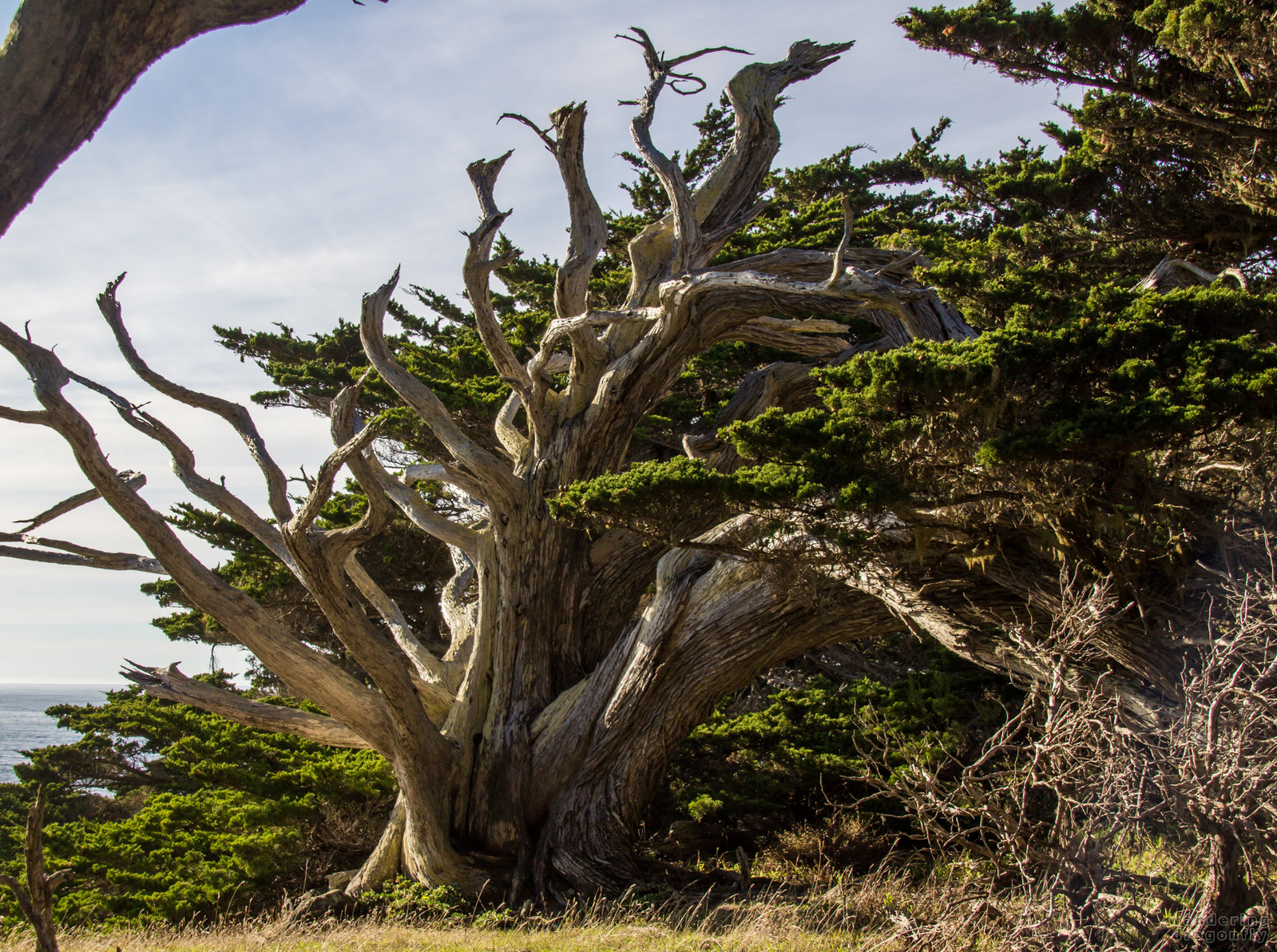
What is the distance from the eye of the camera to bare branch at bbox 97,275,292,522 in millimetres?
6633

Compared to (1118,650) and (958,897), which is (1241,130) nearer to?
(1118,650)

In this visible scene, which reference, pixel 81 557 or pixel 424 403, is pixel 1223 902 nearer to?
pixel 424 403

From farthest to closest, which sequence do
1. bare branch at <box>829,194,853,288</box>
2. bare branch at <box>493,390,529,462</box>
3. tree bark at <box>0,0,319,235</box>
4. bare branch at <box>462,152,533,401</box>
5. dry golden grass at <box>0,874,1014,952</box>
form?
bare branch at <box>493,390,529,462</box>, bare branch at <box>462,152,533,401</box>, bare branch at <box>829,194,853,288</box>, dry golden grass at <box>0,874,1014,952</box>, tree bark at <box>0,0,319,235</box>

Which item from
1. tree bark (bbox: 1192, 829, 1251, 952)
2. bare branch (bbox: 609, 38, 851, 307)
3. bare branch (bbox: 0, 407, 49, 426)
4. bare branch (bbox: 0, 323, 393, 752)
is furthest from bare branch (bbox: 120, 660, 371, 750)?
tree bark (bbox: 1192, 829, 1251, 952)

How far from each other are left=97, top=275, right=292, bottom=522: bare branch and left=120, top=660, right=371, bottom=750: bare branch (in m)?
1.48

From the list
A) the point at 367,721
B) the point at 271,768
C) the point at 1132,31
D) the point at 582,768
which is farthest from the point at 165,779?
the point at 1132,31

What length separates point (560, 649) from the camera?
793cm

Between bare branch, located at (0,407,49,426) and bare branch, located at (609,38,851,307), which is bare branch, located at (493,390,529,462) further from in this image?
bare branch, located at (0,407,49,426)

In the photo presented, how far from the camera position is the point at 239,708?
7.00 metres

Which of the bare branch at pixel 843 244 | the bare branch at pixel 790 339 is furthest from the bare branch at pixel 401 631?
the bare branch at pixel 843 244

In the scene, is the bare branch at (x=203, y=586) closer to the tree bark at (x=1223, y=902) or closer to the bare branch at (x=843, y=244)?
the bare branch at (x=843, y=244)

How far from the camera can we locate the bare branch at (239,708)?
669 cm

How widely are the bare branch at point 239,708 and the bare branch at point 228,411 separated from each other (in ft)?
4.86

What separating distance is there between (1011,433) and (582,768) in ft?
14.7
